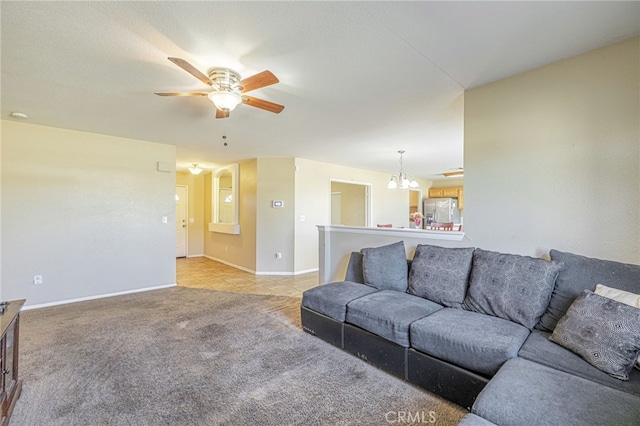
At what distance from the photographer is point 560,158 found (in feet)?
7.57

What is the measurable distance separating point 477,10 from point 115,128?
4.36m

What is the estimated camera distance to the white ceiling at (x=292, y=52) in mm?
1723

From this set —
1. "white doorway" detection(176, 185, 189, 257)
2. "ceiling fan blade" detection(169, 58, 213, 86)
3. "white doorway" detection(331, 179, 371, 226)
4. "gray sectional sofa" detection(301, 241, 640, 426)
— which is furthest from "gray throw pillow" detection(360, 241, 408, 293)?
"white doorway" detection(176, 185, 189, 257)

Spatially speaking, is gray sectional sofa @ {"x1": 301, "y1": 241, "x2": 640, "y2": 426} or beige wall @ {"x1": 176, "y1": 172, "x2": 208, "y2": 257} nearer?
gray sectional sofa @ {"x1": 301, "y1": 241, "x2": 640, "y2": 426}

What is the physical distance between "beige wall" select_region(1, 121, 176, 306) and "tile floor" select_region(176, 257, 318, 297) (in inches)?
28.4

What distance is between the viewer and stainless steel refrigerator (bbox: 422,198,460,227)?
9.36m

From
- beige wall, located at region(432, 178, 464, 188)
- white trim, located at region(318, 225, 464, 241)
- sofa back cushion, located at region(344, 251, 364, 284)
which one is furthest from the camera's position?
beige wall, located at region(432, 178, 464, 188)

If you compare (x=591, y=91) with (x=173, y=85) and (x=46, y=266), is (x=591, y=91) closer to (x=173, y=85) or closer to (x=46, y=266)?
(x=173, y=85)

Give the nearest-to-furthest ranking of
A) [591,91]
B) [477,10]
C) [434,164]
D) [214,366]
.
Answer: [477,10] → [591,91] → [214,366] → [434,164]

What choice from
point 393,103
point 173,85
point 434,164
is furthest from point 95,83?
point 434,164

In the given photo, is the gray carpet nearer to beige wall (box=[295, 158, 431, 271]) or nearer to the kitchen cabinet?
beige wall (box=[295, 158, 431, 271])

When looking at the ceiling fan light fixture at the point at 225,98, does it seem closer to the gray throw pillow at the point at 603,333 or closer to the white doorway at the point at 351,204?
the gray throw pillow at the point at 603,333

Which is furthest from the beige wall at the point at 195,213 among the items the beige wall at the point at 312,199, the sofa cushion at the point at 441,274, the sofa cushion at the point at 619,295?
the sofa cushion at the point at 619,295

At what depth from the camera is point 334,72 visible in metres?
2.43
